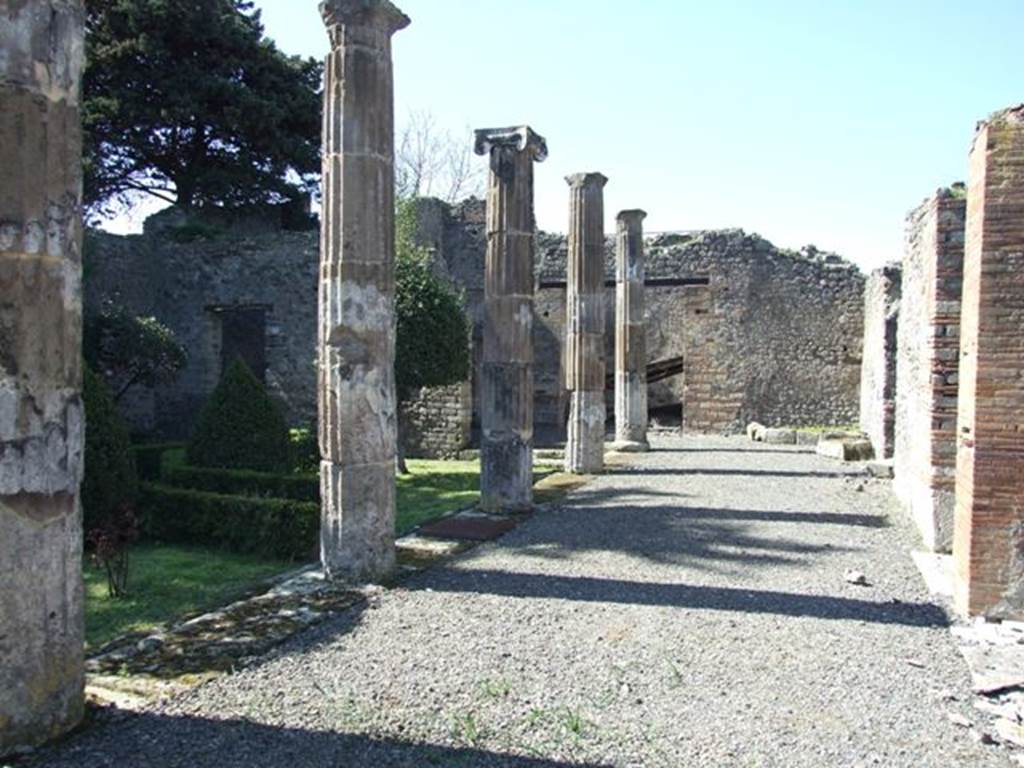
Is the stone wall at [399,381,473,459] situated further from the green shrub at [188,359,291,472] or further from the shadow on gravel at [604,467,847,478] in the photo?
the green shrub at [188,359,291,472]

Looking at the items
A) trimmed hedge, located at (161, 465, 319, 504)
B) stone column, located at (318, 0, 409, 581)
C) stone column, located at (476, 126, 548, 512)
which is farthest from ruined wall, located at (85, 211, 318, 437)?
stone column, located at (318, 0, 409, 581)

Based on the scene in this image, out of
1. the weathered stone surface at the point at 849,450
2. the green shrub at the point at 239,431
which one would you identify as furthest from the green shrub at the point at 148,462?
the weathered stone surface at the point at 849,450

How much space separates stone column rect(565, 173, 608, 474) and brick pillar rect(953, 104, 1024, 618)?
27.1 ft

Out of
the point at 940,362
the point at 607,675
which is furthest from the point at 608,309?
the point at 607,675

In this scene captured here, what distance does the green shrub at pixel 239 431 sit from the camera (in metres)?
10.8

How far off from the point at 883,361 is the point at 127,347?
12956 millimetres

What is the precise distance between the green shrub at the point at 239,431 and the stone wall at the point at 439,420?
22.4 feet

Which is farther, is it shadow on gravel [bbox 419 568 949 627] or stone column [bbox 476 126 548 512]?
stone column [bbox 476 126 548 512]

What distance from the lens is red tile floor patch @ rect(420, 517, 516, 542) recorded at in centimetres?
858

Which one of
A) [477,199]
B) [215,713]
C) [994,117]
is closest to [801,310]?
[477,199]

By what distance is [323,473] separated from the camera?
21.8ft

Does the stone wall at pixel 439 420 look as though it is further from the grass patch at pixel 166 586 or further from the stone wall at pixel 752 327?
the grass patch at pixel 166 586

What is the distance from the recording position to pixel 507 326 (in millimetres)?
9969

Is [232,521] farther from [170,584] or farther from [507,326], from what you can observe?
[507,326]
